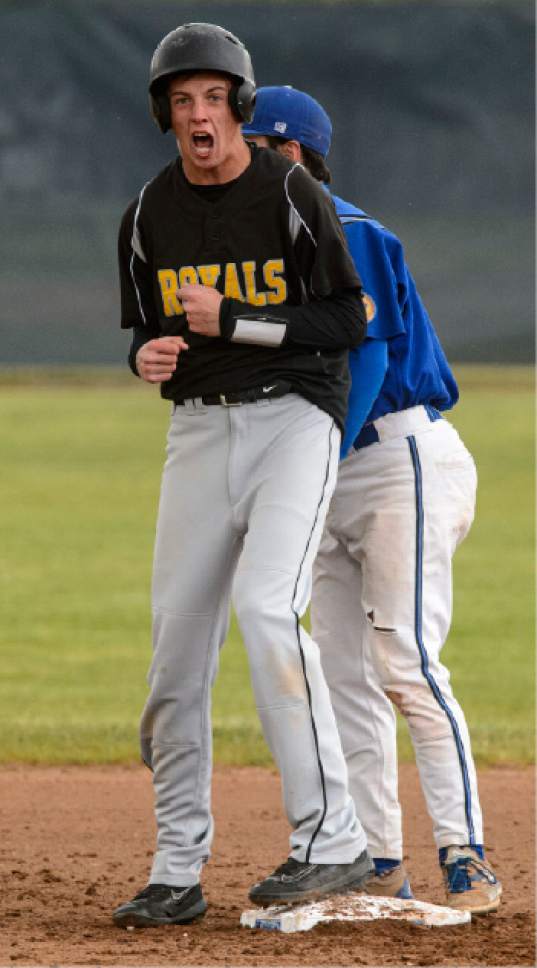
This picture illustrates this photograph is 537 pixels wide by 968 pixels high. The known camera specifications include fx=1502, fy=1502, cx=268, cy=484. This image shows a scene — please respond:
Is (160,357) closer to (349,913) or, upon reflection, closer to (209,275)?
(209,275)

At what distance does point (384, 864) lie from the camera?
3729 mm

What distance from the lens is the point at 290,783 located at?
3111 mm

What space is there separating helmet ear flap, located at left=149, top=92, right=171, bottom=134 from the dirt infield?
1.75 m

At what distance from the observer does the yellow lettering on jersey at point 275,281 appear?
3223mm

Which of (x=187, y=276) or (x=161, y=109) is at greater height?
(x=161, y=109)

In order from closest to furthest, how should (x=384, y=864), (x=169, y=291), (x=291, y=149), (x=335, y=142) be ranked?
(x=169, y=291) → (x=291, y=149) → (x=384, y=864) → (x=335, y=142)

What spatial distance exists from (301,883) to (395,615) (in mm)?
718

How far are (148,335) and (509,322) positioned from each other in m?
28.3

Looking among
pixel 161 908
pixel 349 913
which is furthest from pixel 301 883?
pixel 161 908

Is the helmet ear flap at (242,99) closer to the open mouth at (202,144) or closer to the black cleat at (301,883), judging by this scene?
the open mouth at (202,144)

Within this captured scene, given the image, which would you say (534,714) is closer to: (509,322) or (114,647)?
(114,647)

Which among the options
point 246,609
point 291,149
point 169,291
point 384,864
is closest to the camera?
point 246,609

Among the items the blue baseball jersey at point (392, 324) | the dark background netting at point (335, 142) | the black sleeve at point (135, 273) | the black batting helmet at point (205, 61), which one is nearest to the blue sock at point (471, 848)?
the blue baseball jersey at point (392, 324)

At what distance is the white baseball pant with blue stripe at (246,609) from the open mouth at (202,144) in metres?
0.54
